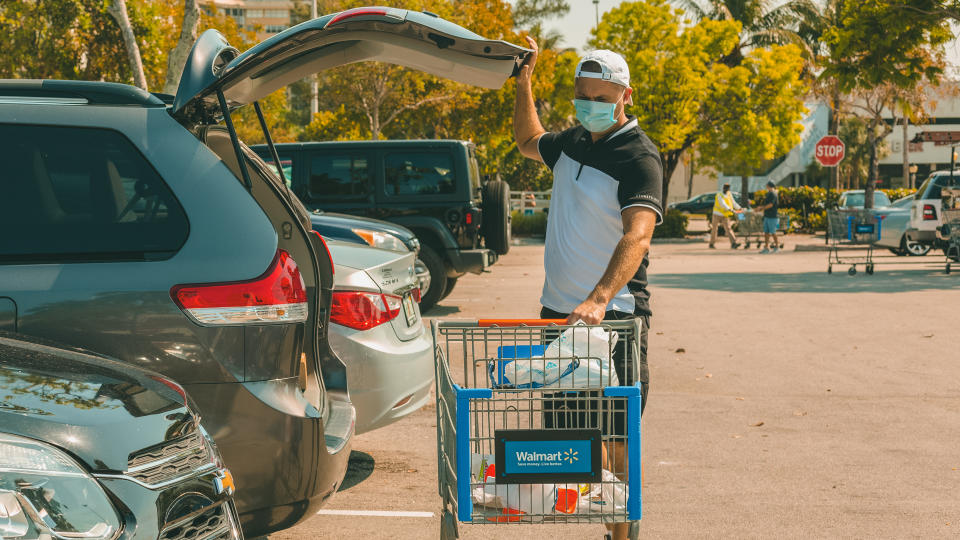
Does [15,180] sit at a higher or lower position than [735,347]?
higher

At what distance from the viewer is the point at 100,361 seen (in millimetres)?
2945

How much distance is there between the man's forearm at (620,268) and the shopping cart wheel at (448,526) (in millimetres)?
890

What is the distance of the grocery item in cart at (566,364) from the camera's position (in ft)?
10.5

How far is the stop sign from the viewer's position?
28.5 metres

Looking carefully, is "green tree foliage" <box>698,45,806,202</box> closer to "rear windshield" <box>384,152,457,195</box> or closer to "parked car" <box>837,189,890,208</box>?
"parked car" <box>837,189,890,208</box>

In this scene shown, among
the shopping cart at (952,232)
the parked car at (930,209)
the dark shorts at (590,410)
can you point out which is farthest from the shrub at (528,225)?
the dark shorts at (590,410)

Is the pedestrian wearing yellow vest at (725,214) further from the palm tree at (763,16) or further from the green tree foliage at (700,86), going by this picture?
the palm tree at (763,16)

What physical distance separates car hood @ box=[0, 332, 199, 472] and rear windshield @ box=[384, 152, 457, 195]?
9848 mm

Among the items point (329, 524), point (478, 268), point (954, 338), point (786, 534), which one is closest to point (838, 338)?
point (954, 338)

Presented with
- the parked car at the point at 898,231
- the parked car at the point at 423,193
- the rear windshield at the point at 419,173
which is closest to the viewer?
the parked car at the point at 423,193

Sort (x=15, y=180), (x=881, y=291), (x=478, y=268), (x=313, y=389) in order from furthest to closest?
(x=881, y=291)
(x=478, y=268)
(x=313, y=389)
(x=15, y=180)

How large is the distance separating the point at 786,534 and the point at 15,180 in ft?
11.9

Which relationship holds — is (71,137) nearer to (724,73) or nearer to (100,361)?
(100,361)

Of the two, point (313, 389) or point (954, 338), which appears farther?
point (954, 338)
